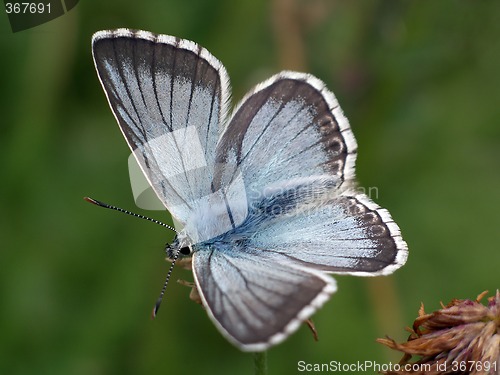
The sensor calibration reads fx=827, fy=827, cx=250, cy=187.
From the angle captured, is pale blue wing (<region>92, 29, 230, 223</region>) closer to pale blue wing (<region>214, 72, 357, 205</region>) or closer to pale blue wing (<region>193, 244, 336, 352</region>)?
pale blue wing (<region>214, 72, 357, 205</region>)

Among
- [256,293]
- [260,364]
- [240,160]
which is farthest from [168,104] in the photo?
[260,364]

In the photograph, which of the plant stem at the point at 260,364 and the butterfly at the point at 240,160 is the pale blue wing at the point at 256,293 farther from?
the plant stem at the point at 260,364

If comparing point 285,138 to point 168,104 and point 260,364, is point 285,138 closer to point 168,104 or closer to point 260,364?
point 168,104

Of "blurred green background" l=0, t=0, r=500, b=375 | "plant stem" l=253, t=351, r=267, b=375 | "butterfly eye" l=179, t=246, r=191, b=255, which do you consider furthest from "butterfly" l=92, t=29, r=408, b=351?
"blurred green background" l=0, t=0, r=500, b=375

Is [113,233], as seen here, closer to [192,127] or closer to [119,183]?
[119,183]

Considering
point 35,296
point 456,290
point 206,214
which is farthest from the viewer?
point 456,290

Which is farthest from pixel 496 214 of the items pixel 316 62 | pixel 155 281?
pixel 155 281

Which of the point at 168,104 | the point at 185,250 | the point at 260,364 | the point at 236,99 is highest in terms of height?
the point at 168,104

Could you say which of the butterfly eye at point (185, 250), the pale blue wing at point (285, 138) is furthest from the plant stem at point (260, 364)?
the pale blue wing at point (285, 138)
